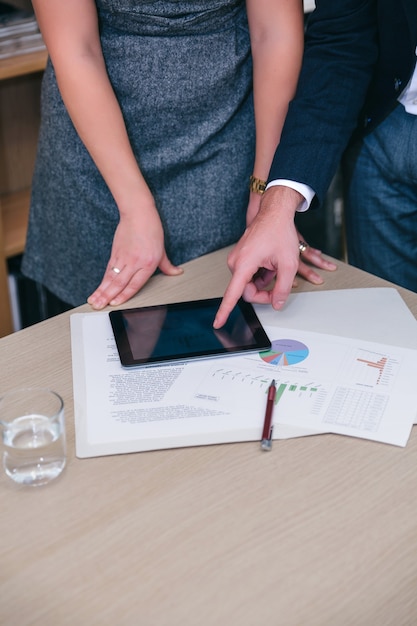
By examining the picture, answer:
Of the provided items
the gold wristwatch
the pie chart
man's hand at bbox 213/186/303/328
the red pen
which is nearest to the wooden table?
the red pen

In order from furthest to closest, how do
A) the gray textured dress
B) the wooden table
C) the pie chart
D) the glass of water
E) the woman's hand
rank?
1. the gray textured dress
2. the woman's hand
3. the pie chart
4. the glass of water
5. the wooden table

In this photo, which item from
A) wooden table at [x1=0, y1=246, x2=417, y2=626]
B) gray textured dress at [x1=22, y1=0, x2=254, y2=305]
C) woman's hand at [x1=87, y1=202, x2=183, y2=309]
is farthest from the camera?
gray textured dress at [x1=22, y1=0, x2=254, y2=305]

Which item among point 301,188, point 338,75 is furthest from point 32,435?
point 338,75

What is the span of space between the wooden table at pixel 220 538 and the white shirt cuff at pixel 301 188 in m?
0.47

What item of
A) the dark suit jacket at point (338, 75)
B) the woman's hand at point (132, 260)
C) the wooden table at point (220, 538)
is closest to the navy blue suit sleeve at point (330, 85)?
the dark suit jacket at point (338, 75)

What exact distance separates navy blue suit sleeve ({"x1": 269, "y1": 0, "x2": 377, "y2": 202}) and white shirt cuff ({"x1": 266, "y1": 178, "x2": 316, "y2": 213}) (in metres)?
0.01

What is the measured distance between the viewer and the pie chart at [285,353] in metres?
0.98

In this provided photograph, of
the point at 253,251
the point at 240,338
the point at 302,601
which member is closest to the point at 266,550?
the point at 302,601

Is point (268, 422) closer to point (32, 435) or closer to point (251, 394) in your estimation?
point (251, 394)

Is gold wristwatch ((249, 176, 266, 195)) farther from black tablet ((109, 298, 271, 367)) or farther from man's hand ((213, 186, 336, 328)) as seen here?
black tablet ((109, 298, 271, 367))

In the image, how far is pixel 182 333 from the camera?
104 centimetres

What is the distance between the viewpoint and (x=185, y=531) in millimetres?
748

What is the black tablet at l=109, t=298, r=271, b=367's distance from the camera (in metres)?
0.99

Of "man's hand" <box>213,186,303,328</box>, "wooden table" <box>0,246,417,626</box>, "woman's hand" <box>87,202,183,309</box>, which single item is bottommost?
"woman's hand" <box>87,202,183,309</box>
